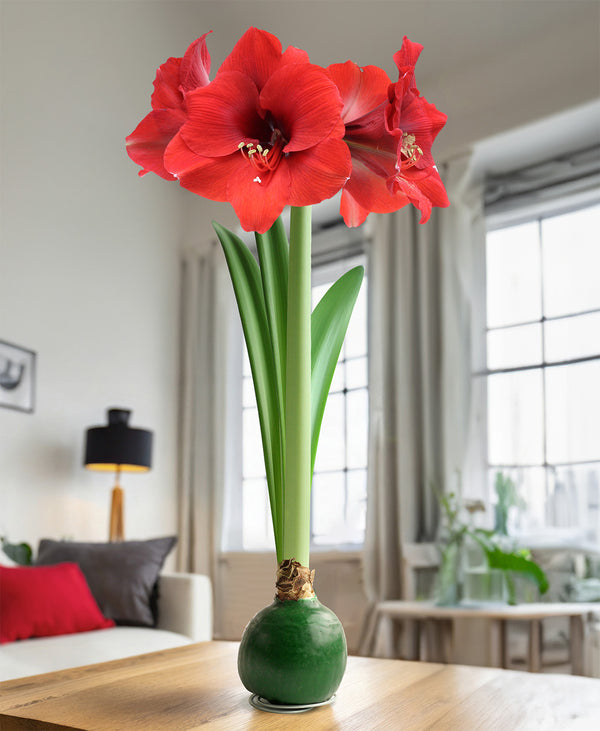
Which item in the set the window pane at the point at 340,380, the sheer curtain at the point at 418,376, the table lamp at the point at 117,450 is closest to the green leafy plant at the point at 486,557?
the sheer curtain at the point at 418,376

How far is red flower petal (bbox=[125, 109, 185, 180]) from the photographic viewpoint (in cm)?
89

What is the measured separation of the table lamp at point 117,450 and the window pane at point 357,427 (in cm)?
123

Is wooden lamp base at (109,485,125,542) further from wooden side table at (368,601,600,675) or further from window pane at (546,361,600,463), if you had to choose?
window pane at (546,361,600,463)

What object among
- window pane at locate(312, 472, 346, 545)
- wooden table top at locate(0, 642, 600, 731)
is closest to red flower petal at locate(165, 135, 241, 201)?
wooden table top at locate(0, 642, 600, 731)

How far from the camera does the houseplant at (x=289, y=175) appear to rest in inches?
31.6

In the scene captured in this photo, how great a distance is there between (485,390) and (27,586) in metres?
2.50

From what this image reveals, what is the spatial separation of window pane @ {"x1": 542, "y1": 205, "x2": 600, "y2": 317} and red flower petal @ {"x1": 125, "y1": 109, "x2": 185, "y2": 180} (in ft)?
11.5

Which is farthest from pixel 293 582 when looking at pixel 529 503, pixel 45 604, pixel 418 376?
pixel 418 376

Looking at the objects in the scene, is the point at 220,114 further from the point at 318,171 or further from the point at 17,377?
the point at 17,377

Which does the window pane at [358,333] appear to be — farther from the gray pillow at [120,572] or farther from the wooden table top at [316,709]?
the wooden table top at [316,709]

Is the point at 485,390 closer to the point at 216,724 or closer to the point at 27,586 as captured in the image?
the point at 27,586

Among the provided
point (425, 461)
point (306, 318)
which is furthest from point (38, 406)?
point (306, 318)

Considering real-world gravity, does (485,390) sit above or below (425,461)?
above

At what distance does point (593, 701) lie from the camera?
0.89 metres
